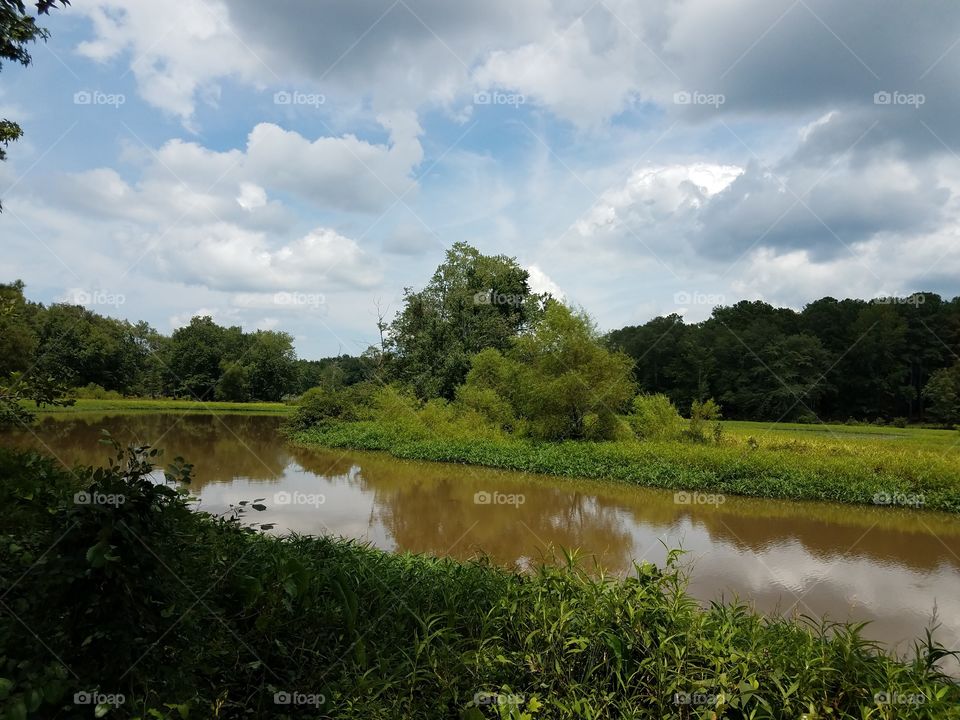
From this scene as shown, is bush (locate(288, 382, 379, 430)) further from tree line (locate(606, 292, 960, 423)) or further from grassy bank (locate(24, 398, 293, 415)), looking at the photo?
tree line (locate(606, 292, 960, 423))

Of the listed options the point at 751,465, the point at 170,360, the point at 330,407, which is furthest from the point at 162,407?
the point at 751,465

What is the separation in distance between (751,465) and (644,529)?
219 inches

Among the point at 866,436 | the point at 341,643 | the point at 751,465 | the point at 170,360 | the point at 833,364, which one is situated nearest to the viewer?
the point at 341,643

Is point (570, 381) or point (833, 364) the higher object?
point (833, 364)

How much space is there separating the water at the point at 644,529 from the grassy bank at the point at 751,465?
26.3 inches

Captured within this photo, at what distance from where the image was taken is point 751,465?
566 inches

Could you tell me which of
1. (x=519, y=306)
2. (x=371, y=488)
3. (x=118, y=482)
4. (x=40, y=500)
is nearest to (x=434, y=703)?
(x=118, y=482)

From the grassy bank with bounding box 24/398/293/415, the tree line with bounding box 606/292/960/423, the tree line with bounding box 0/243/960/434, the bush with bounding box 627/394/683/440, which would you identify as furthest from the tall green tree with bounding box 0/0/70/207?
the tree line with bounding box 606/292/960/423

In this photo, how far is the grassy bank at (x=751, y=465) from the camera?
41.7 feet

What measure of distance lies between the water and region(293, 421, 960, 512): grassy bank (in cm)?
67

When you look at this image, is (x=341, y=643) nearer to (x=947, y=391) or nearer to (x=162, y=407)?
(x=947, y=391)

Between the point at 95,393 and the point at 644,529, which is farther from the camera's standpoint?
the point at 95,393

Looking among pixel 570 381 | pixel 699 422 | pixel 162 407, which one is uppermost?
pixel 570 381

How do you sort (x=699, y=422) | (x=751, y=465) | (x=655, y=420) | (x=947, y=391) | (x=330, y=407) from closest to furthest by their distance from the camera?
(x=751, y=465) → (x=699, y=422) → (x=655, y=420) → (x=947, y=391) → (x=330, y=407)
